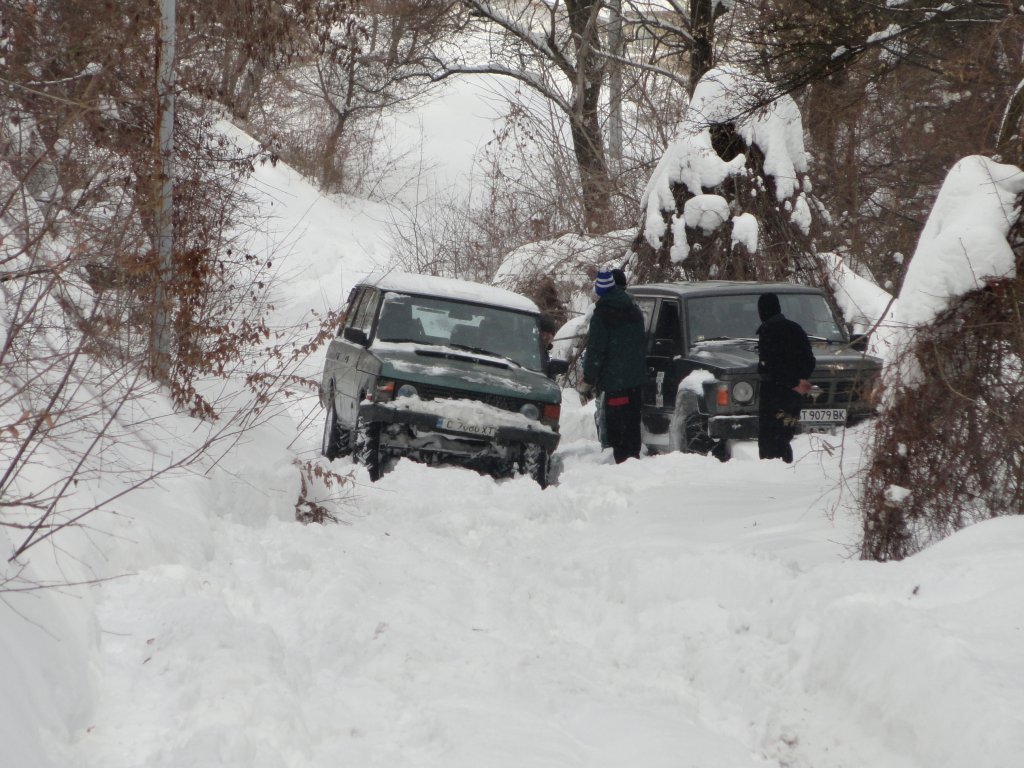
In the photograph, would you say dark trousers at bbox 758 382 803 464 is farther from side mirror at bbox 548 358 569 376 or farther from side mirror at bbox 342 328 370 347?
side mirror at bbox 342 328 370 347

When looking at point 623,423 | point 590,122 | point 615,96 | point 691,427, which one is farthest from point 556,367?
point 590,122

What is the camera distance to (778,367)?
31.6 feet

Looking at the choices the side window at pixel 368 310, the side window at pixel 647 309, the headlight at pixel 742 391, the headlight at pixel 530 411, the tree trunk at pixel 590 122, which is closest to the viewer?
the headlight at pixel 530 411

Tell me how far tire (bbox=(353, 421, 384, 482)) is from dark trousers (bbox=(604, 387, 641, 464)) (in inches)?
91.2

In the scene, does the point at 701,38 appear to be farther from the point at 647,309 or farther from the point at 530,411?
the point at 530,411

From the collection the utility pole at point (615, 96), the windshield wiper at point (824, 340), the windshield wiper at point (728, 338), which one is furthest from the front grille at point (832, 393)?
the utility pole at point (615, 96)

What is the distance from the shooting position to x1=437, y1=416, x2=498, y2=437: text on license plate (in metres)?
9.76

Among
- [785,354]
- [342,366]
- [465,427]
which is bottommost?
[465,427]

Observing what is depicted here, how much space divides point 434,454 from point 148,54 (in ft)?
13.2

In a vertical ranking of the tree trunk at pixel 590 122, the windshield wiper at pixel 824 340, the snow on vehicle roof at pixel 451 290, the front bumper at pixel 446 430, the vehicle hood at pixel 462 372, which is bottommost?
the front bumper at pixel 446 430

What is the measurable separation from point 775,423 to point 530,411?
2.10m

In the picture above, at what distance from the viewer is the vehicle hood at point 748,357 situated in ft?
33.9

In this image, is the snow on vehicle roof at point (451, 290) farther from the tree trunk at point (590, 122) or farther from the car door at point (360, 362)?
the tree trunk at point (590, 122)

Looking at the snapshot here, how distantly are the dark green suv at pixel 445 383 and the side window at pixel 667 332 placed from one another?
1263 mm
